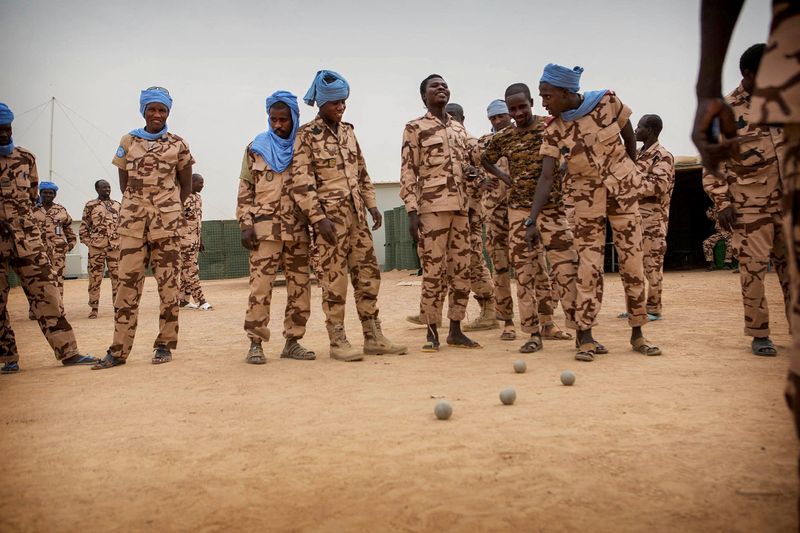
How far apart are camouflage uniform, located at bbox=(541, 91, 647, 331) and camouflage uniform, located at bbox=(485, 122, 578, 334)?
1.55ft

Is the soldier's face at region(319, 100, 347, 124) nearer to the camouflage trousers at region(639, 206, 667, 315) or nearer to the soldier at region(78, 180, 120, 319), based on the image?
the camouflage trousers at region(639, 206, 667, 315)

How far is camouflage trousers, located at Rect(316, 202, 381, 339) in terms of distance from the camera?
20.6 feet

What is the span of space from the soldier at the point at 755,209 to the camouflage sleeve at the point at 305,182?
3.32 m

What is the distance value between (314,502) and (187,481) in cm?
66

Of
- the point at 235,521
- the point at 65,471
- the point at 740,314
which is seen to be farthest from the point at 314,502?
the point at 740,314

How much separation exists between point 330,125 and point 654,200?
4.18 m

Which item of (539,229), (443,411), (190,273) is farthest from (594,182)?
(190,273)

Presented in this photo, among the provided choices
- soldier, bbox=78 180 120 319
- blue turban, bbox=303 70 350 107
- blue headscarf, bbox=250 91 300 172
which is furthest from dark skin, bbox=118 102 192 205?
soldier, bbox=78 180 120 319

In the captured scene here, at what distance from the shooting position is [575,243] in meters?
5.81

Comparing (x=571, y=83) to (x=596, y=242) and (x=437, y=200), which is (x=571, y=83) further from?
(x=437, y=200)

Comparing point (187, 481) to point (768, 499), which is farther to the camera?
point (187, 481)

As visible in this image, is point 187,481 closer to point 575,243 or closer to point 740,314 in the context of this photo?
point 575,243

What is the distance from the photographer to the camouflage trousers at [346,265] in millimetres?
6281

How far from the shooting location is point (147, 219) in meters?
6.41
